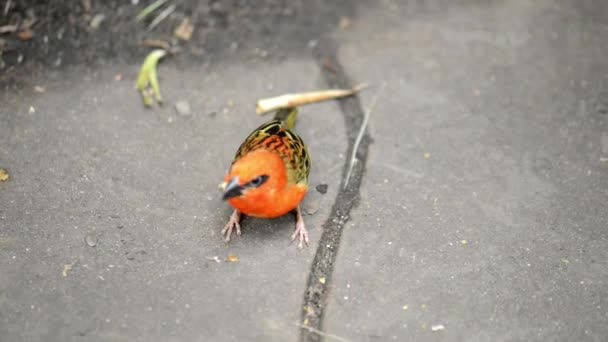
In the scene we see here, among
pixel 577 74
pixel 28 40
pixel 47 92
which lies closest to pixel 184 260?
pixel 47 92

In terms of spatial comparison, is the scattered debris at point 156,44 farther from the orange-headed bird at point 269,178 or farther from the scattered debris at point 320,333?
the scattered debris at point 320,333

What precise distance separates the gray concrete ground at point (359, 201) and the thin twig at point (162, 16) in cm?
44

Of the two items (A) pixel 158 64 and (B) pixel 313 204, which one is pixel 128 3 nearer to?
(A) pixel 158 64

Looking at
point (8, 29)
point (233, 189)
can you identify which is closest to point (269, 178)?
point (233, 189)

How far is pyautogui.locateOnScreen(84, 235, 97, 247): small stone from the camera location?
A: 150 inches

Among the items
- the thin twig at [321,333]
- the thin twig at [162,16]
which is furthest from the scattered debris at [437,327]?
the thin twig at [162,16]

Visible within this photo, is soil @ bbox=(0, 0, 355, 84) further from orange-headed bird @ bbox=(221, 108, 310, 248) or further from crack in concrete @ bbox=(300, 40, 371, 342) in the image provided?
orange-headed bird @ bbox=(221, 108, 310, 248)

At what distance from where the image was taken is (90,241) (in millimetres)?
3826

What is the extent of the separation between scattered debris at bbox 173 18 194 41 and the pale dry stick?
904 mm

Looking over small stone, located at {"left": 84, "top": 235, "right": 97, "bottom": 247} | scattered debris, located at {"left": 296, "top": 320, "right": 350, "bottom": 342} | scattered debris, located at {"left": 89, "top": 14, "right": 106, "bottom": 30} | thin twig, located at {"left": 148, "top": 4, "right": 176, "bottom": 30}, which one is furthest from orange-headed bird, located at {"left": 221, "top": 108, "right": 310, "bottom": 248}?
scattered debris, located at {"left": 89, "top": 14, "right": 106, "bottom": 30}

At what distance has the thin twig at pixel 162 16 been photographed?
5293 mm

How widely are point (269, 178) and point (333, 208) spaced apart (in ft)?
2.05

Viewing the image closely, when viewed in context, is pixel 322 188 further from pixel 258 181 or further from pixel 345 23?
pixel 345 23

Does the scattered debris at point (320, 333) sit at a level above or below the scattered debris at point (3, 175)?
below
